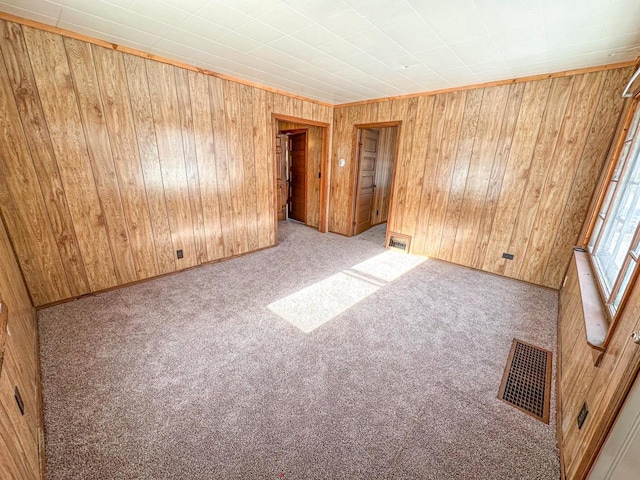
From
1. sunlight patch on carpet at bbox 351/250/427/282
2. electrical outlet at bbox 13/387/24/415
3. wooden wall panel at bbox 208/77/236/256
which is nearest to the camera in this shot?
electrical outlet at bbox 13/387/24/415

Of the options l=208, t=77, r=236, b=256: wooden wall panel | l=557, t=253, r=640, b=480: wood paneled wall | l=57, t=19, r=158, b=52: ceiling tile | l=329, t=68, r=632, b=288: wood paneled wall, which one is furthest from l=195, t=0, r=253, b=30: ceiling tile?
l=557, t=253, r=640, b=480: wood paneled wall

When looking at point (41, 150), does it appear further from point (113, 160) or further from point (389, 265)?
point (389, 265)

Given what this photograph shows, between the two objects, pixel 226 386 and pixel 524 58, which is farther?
pixel 524 58

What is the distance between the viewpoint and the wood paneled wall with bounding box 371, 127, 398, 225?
5.44 m

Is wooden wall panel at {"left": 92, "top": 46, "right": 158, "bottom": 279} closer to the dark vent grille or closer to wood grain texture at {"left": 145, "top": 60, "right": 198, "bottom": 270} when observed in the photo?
wood grain texture at {"left": 145, "top": 60, "right": 198, "bottom": 270}

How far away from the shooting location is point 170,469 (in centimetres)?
121

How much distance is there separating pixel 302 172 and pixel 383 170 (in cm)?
186

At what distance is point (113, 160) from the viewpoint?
2611mm

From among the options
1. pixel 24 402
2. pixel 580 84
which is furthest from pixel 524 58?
pixel 24 402

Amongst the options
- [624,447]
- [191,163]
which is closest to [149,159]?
[191,163]

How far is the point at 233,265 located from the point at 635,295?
3643mm

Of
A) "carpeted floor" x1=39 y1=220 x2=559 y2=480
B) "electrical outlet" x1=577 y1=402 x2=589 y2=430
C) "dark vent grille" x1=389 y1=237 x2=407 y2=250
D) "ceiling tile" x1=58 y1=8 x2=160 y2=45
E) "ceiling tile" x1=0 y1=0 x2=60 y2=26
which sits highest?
"ceiling tile" x1=58 y1=8 x2=160 y2=45

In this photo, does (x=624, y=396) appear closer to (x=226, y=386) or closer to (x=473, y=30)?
(x=226, y=386)

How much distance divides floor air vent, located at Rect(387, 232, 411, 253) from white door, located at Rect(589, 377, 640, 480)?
3385mm
